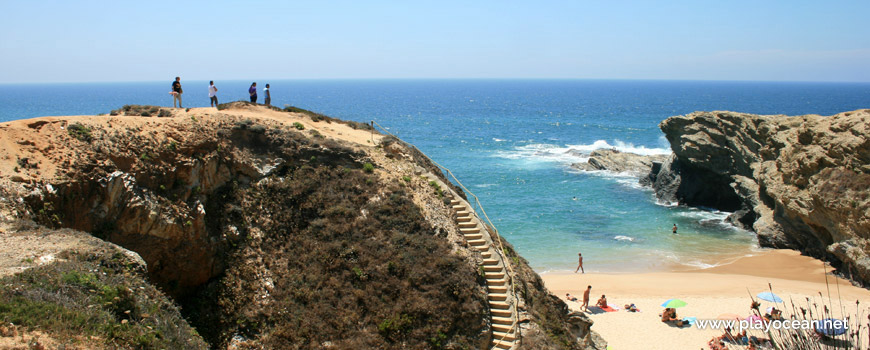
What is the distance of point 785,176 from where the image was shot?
126ft

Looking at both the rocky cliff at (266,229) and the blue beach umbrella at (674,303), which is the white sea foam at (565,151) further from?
the rocky cliff at (266,229)

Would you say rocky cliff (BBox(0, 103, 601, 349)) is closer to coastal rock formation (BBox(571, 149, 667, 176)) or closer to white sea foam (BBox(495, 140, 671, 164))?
coastal rock formation (BBox(571, 149, 667, 176))

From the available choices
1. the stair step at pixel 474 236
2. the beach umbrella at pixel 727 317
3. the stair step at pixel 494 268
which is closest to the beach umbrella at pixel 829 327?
the beach umbrella at pixel 727 317

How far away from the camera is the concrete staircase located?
20406 millimetres

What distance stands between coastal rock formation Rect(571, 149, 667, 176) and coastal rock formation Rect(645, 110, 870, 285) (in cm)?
1187

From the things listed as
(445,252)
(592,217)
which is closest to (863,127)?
(592,217)

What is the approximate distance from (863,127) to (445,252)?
28.0 metres

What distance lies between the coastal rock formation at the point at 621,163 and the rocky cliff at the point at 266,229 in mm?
50794

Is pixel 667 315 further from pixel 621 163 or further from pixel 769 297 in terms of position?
pixel 621 163

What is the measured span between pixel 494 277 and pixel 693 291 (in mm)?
18701

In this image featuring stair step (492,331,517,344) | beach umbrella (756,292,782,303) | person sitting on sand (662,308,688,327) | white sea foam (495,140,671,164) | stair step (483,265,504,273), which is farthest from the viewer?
white sea foam (495,140,671,164)

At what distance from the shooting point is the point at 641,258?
42438 mm

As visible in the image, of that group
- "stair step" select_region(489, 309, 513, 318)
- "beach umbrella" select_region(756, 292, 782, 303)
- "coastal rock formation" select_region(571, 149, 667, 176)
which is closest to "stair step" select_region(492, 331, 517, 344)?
"stair step" select_region(489, 309, 513, 318)

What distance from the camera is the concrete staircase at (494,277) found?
66.9 ft
